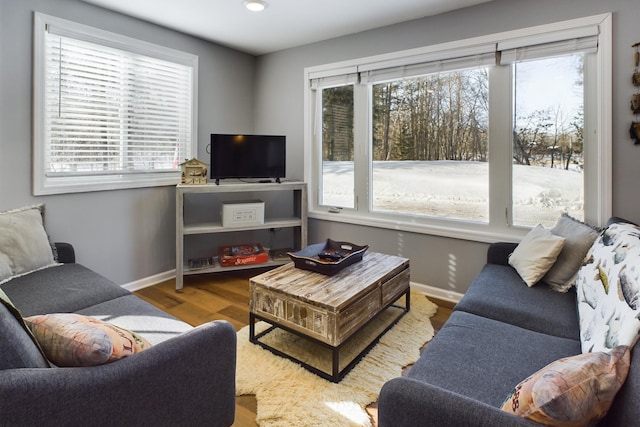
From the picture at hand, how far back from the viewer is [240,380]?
193 centimetres

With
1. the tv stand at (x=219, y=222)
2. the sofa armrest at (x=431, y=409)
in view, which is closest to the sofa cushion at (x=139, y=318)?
the sofa armrest at (x=431, y=409)

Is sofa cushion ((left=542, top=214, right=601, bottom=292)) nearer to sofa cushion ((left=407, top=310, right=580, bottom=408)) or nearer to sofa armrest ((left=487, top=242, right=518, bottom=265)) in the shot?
sofa armrest ((left=487, top=242, right=518, bottom=265))

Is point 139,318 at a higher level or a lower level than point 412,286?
higher

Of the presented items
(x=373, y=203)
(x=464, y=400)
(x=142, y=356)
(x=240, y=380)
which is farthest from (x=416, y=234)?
(x=142, y=356)

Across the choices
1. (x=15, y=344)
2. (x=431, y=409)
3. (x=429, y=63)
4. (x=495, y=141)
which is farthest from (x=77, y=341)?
(x=429, y=63)

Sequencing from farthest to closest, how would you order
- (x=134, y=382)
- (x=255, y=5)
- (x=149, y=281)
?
(x=149, y=281)
(x=255, y=5)
(x=134, y=382)

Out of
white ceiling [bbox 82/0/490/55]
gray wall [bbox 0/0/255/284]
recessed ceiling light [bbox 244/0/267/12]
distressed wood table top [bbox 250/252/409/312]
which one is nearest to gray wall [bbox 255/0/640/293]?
white ceiling [bbox 82/0/490/55]

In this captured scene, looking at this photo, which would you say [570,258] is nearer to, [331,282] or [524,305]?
Result: [524,305]

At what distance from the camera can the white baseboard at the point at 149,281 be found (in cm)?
331

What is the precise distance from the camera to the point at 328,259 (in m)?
2.48

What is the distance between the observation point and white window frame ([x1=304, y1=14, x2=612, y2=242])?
7.80 ft

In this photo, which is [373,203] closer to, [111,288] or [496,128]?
[496,128]

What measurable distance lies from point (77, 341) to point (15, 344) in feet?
0.45

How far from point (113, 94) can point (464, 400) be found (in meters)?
3.42
